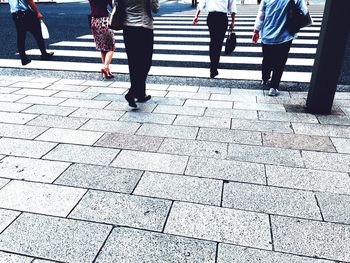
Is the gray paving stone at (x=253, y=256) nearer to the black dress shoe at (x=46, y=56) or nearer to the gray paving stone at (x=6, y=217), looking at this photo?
the gray paving stone at (x=6, y=217)

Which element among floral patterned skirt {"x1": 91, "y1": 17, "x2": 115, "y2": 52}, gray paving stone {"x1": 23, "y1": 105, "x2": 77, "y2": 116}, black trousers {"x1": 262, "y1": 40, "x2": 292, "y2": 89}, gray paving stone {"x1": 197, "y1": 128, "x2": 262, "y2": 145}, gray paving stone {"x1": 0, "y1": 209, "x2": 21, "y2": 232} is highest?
floral patterned skirt {"x1": 91, "y1": 17, "x2": 115, "y2": 52}

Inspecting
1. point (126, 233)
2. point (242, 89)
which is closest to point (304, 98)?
point (242, 89)

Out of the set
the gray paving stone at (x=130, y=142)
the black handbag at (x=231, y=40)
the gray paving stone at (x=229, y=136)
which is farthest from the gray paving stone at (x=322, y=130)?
the black handbag at (x=231, y=40)

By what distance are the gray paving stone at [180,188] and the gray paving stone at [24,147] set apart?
53.0 inches

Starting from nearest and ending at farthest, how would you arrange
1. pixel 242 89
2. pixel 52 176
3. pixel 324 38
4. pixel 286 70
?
pixel 52 176, pixel 324 38, pixel 242 89, pixel 286 70

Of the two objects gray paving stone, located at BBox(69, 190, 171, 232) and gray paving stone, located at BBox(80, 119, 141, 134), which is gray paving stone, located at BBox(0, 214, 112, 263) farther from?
gray paving stone, located at BBox(80, 119, 141, 134)

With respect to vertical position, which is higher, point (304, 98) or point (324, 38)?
point (324, 38)

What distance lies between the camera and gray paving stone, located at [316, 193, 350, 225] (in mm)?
2506

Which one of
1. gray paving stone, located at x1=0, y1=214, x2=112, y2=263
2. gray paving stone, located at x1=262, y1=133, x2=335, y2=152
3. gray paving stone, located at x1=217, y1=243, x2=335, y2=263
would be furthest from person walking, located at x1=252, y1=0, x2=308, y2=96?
gray paving stone, located at x1=0, y1=214, x2=112, y2=263

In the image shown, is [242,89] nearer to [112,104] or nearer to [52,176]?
[112,104]

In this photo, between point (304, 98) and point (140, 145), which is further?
point (304, 98)

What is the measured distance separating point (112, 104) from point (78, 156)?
5.60 ft

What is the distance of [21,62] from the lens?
7.22 metres

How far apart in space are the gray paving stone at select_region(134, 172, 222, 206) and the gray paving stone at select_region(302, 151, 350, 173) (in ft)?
3.61
